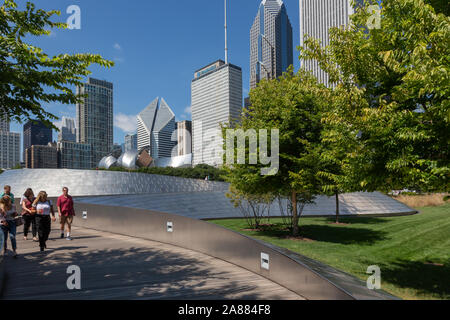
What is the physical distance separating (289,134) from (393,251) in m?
6.17

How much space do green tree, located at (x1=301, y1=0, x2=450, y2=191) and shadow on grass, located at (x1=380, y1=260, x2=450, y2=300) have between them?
9.77 feet

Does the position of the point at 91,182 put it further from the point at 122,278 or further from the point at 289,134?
the point at 122,278

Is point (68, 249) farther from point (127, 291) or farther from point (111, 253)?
point (127, 291)

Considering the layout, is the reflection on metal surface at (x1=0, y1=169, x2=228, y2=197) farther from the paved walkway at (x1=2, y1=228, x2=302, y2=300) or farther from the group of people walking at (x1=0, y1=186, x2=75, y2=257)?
the paved walkway at (x1=2, y1=228, x2=302, y2=300)

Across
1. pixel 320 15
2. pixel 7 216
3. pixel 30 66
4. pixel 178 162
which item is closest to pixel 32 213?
pixel 7 216

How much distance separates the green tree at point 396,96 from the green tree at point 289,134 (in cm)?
491

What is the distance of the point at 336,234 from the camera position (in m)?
15.7

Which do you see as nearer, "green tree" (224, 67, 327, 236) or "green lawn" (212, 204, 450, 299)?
"green lawn" (212, 204, 450, 299)

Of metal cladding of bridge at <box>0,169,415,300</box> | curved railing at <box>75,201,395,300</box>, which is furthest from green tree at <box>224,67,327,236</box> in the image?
metal cladding of bridge at <box>0,169,415,300</box>

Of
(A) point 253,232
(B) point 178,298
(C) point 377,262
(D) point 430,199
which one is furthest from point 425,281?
(D) point 430,199

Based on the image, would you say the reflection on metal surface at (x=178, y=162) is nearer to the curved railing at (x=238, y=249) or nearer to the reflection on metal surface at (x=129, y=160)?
the reflection on metal surface at (x=129, y=160)

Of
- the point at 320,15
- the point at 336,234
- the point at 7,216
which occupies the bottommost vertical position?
the point at 336,234

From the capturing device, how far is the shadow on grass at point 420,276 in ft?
24.6

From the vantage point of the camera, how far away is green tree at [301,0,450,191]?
188 inches
